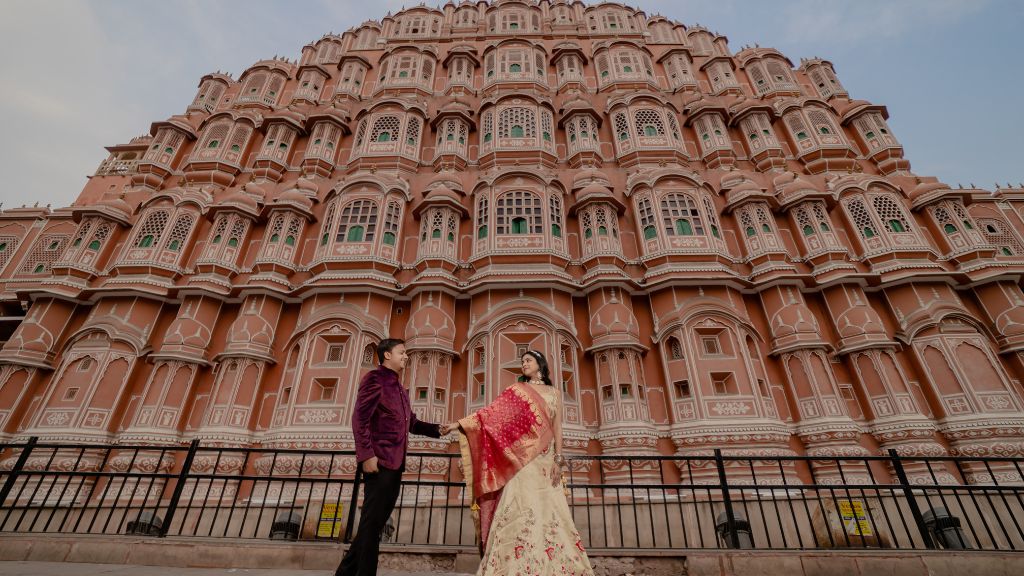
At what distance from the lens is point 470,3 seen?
25.4 m

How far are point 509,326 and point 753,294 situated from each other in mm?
7598

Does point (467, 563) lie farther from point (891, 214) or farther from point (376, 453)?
point (891, 214)

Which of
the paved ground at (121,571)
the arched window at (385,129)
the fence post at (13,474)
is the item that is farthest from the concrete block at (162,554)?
the arched window at (385,129)

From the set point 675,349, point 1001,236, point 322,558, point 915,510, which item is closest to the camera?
point 322,558

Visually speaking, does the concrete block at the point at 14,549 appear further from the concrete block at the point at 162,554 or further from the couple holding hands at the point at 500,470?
the couple holding hands at the point at 500,470

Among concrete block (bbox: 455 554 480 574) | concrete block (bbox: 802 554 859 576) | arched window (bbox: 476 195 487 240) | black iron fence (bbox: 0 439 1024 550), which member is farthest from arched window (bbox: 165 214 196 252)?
concrete block (bbox: 802 554 859 576)

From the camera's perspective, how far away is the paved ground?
14.6ft

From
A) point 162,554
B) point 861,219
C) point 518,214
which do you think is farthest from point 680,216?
point 162,554

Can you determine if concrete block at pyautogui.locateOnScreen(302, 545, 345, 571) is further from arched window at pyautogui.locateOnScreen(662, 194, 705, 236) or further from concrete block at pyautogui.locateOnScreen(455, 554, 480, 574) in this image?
arched window at pyautogui.locateOnScreen(662, 194, 705, 236)

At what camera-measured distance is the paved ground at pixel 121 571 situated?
444cm

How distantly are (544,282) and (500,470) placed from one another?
8.93 meters

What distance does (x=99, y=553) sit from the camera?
5.17 metres

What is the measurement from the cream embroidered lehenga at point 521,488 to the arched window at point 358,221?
36.5ft

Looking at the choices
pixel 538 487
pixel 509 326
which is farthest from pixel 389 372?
pixel 509 326
